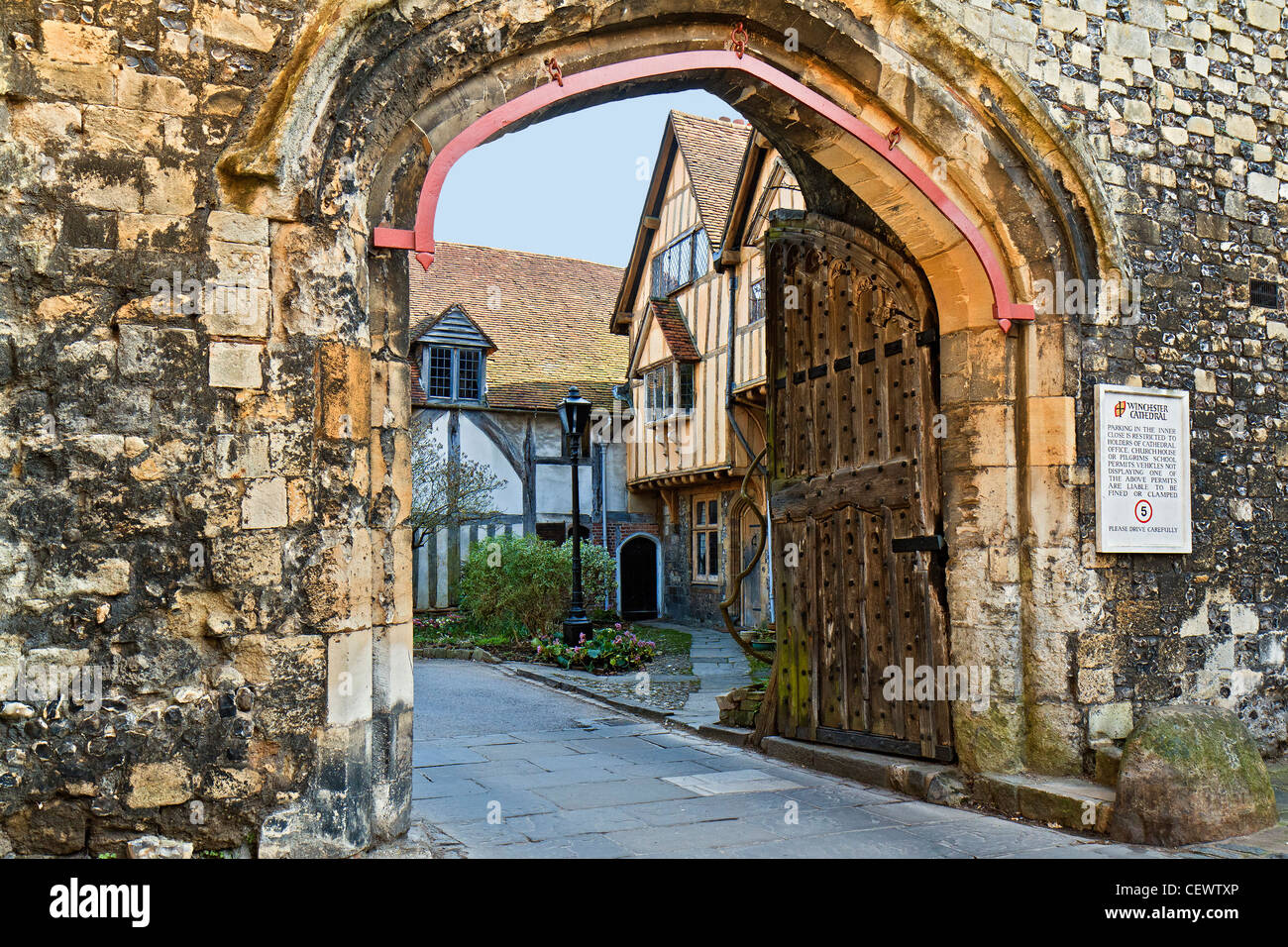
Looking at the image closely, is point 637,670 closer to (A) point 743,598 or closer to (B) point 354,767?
(A) point 743,598

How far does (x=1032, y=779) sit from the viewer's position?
495 centimetres

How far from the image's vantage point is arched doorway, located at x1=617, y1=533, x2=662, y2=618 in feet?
61.8

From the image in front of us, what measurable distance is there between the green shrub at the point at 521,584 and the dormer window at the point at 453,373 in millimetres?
3071

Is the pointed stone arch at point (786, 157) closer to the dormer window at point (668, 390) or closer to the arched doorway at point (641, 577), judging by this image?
the dormer window at point (668, 390)

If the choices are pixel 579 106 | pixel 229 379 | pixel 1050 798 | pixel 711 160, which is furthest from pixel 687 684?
pixel 711 160

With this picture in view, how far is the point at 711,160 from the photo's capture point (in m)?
16.4

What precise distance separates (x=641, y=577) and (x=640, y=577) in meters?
0.02

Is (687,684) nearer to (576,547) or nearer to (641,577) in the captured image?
(576,547)

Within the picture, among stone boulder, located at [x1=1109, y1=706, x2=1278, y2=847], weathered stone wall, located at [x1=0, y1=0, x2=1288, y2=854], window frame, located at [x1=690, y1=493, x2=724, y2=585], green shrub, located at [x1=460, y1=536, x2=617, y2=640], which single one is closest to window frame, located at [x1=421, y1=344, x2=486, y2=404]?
green shrub, located at [x1=460, y1=536, x2=617, y2=640]

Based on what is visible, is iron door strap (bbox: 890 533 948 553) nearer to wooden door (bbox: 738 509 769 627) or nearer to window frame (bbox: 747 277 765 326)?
window frame (bbox: 747 277 765 326)

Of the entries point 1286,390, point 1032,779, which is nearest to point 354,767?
point 1032,779

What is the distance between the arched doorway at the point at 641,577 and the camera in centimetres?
1883

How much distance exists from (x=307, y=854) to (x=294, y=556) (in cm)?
103

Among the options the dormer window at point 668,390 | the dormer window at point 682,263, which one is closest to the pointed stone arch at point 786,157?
the dormer window at point 682,263
